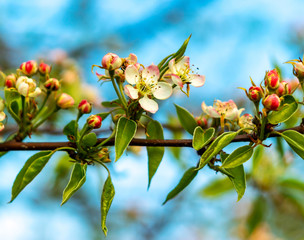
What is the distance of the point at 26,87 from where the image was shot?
4.50 ft

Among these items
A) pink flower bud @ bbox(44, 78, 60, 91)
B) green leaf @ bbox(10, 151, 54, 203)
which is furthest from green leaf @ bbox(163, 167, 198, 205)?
pink flower bud @ bbox(44, 78, 60, 91)

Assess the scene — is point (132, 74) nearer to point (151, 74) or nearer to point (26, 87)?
point (151, 74)

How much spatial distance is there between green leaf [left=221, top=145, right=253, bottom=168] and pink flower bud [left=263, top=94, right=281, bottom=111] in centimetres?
12

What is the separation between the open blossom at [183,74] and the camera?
48.8 inches

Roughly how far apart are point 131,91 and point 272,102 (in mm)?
384

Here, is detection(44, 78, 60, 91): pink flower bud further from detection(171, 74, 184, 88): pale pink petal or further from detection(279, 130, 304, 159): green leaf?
detection(279, 130, 304, 159): green leaf

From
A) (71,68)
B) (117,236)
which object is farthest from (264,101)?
(117,236)

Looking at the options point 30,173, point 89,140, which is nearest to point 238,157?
point 89,140

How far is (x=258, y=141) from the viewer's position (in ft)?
4.06

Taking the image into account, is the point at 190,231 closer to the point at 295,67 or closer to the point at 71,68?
the point at 71,68

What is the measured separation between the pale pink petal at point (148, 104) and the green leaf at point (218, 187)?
159 cm

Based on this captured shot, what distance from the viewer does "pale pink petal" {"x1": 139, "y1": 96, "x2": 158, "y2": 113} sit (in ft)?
3.96

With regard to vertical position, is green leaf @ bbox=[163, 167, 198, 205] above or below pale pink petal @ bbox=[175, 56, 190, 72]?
below

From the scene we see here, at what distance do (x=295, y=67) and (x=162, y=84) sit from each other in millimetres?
404
